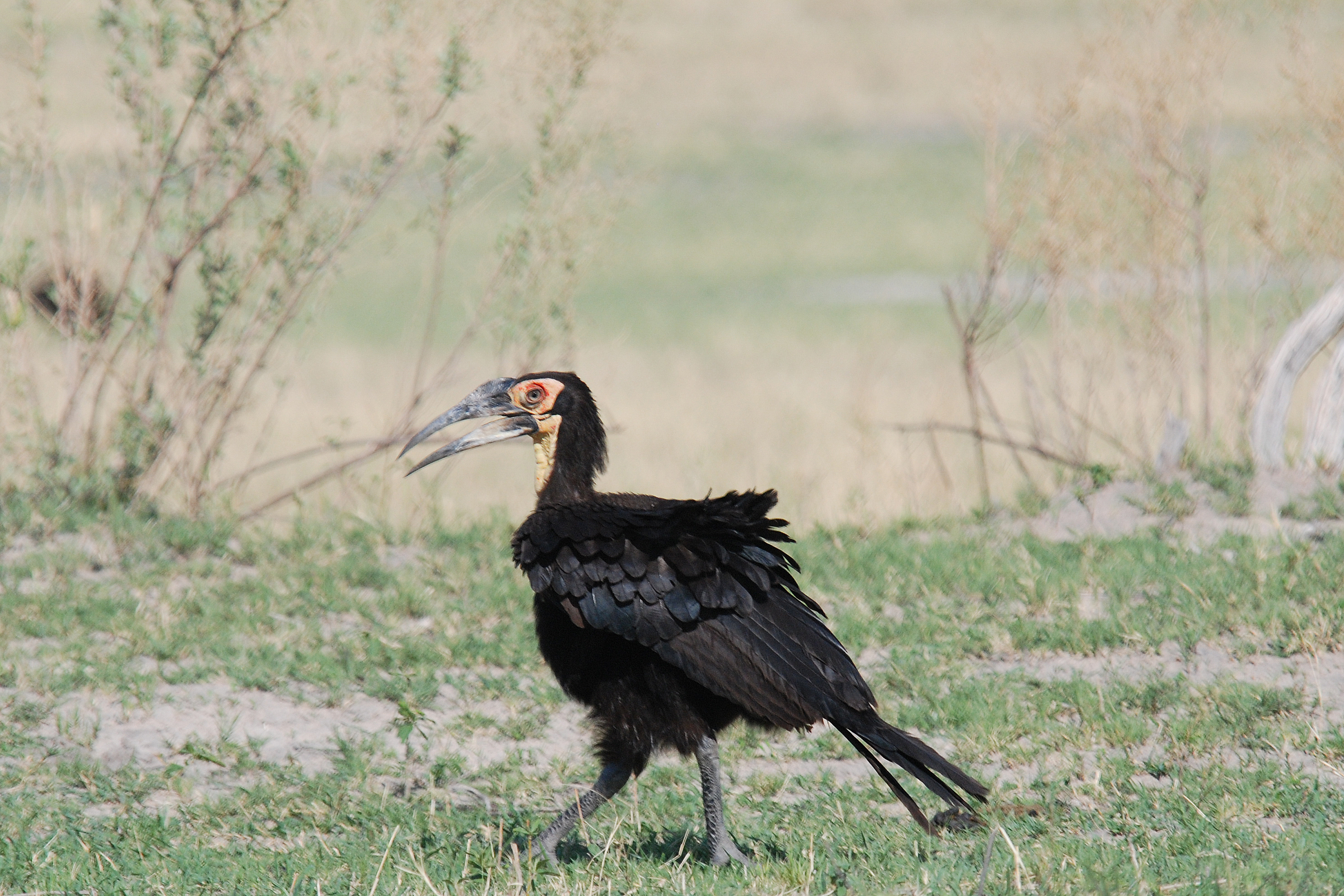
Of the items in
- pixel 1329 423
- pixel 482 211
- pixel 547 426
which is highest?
pixel 482 211

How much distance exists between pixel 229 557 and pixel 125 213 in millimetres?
2180

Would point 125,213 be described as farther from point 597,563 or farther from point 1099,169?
point 1099,169

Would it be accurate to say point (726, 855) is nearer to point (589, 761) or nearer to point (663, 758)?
point (589, 761)

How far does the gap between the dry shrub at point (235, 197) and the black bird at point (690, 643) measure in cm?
395

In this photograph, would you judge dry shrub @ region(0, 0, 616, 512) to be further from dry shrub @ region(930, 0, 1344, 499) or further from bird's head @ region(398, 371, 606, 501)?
bird's head @ region(398, 371, 606, 501)

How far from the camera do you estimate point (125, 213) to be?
757 centimetres

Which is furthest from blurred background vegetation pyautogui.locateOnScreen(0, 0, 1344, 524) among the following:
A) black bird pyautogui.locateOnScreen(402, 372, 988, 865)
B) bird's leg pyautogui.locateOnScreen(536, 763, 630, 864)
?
bird's leg pyautogui.locateOnScreen(536, 763, 630, 864)

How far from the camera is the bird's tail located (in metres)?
3.71

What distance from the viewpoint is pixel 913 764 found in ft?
12.3

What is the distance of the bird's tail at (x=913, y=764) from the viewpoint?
371 cm

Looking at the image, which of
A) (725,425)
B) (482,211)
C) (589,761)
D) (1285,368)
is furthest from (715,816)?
(725,425)

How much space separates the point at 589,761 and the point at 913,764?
1.65 meters

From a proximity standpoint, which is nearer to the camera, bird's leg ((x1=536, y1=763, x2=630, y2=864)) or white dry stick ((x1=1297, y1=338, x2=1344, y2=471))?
bird's leg ((x1=536, y1=763, x2=630, y2=864))

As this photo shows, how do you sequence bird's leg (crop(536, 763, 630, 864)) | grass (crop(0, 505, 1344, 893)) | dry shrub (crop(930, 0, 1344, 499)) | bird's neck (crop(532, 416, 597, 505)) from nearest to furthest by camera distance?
grass (crop(0, 505, 1344, 893)), bird's leg (crop(536, 763, 630, 864)), bird's neck (crop(532, 416, 597, 505)), dry shrub (crop(930, 0, 1344, 499))
